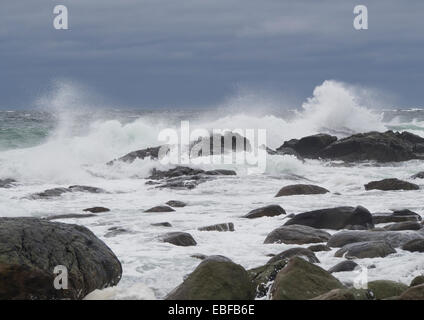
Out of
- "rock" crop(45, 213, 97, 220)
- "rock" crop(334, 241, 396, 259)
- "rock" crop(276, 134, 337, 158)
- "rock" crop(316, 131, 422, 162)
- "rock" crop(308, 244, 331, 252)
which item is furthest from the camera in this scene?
"rock" crop(276, 134, 337, 158)

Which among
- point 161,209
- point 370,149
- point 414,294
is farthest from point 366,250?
point 370,149

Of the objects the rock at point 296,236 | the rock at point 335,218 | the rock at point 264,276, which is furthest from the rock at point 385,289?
the rock at point 335,218

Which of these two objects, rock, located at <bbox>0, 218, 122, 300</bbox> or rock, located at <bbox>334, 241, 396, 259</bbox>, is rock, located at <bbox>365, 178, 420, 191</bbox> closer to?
rock, located at <bbox>334, 241, 396, 259</bbox>

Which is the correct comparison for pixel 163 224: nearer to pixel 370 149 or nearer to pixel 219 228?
pixel 219 228

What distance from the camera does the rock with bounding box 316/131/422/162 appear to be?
2486cm

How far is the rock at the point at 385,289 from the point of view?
5941 mm

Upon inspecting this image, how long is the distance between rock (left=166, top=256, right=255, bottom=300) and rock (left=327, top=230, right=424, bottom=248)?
2639 millimetres

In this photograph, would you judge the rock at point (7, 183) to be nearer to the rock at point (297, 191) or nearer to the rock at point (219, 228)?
the rock at point (297, 191)

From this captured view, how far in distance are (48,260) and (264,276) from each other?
2.09 metres

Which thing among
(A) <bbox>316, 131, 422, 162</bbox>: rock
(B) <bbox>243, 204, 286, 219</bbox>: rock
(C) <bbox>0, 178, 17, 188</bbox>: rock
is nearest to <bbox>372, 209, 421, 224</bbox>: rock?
(B) <bbox>243, 204, 286, 219</bbox>: rock

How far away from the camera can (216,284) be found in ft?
19.7

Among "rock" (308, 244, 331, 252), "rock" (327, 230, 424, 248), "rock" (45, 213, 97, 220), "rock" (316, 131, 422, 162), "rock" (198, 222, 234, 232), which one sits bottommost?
"rock" (316, 131, 422, 162)

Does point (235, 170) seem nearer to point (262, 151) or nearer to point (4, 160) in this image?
point (262, 151)

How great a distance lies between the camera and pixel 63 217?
11.7 meters
